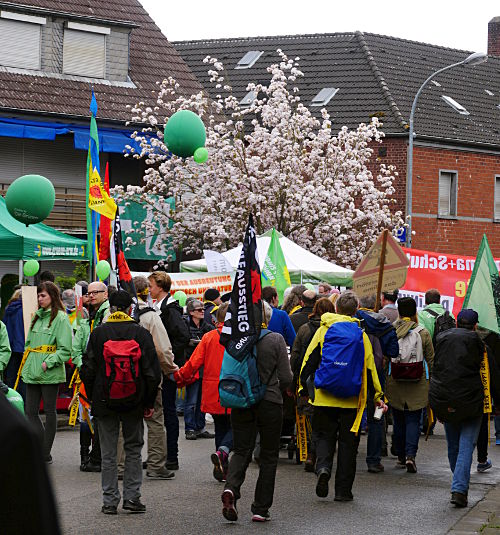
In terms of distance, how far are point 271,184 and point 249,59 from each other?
1323 centimetres

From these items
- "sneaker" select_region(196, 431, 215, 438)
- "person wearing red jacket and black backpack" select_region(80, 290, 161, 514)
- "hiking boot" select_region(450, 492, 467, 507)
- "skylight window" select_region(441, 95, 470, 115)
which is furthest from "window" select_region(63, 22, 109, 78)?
"hiking boot" select_region(450, 492, 467, 507)

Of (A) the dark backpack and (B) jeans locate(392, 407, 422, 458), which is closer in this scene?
(B) jeans locate(392, 407, 422, 458)

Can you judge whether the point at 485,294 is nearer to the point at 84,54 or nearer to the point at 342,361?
the point at 342,361

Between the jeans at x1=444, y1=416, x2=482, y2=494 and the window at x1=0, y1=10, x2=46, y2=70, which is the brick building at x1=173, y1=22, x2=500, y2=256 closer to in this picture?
the window at x1=0, y1=10, x2=46, y2=70

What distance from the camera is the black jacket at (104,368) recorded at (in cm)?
835

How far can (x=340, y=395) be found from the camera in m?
9.18

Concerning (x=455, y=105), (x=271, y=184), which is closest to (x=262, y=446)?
(x=271, y=184)

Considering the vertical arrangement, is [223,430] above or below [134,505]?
above

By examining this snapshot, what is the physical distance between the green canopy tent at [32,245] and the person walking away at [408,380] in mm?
7126

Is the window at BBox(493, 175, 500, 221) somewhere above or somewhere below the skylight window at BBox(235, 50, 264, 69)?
below

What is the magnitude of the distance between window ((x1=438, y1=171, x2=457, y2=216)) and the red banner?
18.3 m

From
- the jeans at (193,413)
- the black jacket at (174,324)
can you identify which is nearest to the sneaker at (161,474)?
the black jacket at (174,324)

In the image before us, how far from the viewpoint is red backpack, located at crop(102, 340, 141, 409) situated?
8281 mm

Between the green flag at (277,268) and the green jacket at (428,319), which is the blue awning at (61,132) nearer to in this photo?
the green flag at (277,268)
